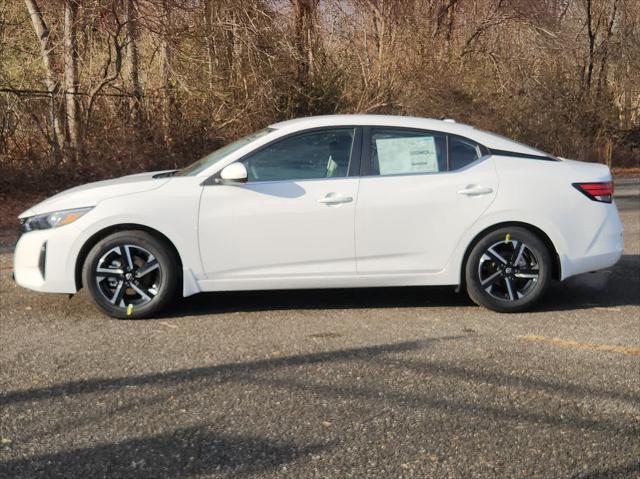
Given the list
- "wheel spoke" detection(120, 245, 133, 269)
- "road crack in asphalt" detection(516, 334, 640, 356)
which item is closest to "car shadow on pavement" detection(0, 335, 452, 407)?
"road crack in asphalt" detection(516, 334, 640, 356)

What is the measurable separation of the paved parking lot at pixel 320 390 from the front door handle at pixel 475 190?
3.14 ft

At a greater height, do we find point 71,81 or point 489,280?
point 71,81

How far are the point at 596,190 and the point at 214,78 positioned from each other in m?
11.9

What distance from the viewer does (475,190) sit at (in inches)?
269

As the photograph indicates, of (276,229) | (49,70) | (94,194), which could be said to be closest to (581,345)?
(276,229)

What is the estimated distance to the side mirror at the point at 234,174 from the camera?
6.59m

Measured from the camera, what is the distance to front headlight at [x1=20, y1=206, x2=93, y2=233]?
6594mm

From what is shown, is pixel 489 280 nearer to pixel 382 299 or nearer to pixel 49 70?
pixel 382 299

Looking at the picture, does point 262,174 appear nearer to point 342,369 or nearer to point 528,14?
point 342,369

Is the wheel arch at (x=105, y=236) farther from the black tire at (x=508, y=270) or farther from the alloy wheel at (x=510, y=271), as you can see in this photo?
the alloy wheel at (x=510, y=271)

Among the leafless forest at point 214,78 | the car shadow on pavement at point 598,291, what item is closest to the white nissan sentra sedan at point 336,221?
the car shadow on pavement at point 598,291

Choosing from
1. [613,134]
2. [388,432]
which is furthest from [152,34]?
[613,134]

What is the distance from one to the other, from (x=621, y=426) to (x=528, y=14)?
25.3 meters

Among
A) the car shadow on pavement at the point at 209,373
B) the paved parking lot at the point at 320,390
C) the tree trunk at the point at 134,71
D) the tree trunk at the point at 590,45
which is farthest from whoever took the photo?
the tree trunk at the point at 590,45
